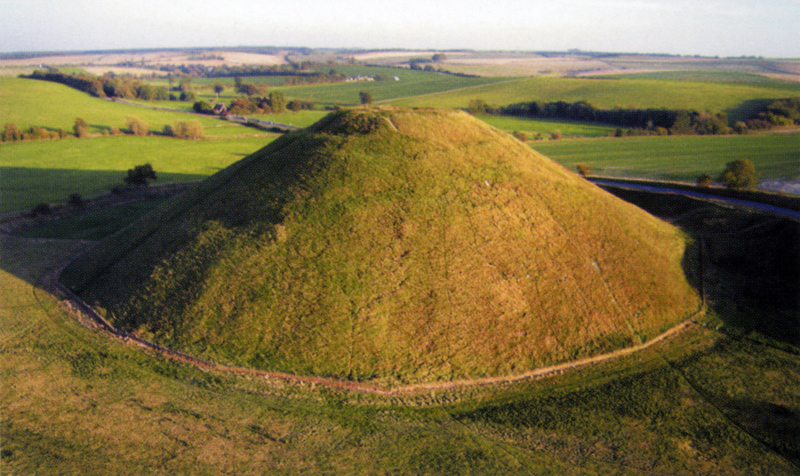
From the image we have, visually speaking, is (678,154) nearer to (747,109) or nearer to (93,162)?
(747,109)

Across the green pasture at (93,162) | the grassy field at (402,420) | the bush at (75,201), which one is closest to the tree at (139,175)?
the green pasture at (93,162)

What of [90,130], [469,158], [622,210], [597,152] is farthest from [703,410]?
[90,130]

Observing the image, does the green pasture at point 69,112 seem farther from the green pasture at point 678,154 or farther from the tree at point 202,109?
the green pasture at point 678,154

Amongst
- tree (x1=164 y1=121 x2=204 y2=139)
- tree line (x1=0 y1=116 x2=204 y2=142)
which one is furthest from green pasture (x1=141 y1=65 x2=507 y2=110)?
tree (x1=164 y1=121 x2=204 y2=139)

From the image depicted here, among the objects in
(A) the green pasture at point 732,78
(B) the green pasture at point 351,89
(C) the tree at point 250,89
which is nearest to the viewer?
(A) the green pasture at point 732,78

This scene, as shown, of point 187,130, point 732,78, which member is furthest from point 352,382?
point 732,78

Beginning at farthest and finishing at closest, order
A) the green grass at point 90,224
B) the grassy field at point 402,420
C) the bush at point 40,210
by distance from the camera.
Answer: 1. the bush at point 40,210
2. the green grass at point 90,224
3. the grassy field at point 402,420
